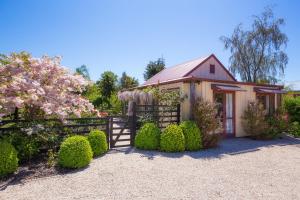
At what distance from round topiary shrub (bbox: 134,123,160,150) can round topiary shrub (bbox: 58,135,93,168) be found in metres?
2.43

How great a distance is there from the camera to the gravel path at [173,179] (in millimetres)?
4008

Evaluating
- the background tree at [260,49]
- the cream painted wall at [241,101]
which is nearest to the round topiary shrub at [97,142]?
the cream painted wall at [241,101]

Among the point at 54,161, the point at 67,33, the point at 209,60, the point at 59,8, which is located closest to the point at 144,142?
the point at 54,161

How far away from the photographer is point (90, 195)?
3928 millimetres

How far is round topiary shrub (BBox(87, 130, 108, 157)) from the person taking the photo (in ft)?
21.4

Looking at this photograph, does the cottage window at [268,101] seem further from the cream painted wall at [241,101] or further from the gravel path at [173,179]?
the gravel path at [173,179]

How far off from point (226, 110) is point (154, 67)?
19.5 meters

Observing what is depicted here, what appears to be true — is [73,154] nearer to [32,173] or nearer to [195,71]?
[32,173]

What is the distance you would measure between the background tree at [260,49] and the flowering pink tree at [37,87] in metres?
19.5

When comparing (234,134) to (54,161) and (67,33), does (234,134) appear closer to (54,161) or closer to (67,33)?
(54,161)

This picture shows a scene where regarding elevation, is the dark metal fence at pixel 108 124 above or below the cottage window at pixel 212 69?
below

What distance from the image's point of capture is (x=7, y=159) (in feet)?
15.5

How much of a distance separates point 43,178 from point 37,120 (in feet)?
6.42

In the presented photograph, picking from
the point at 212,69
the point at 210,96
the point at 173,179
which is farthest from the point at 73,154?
the point at 212,69
